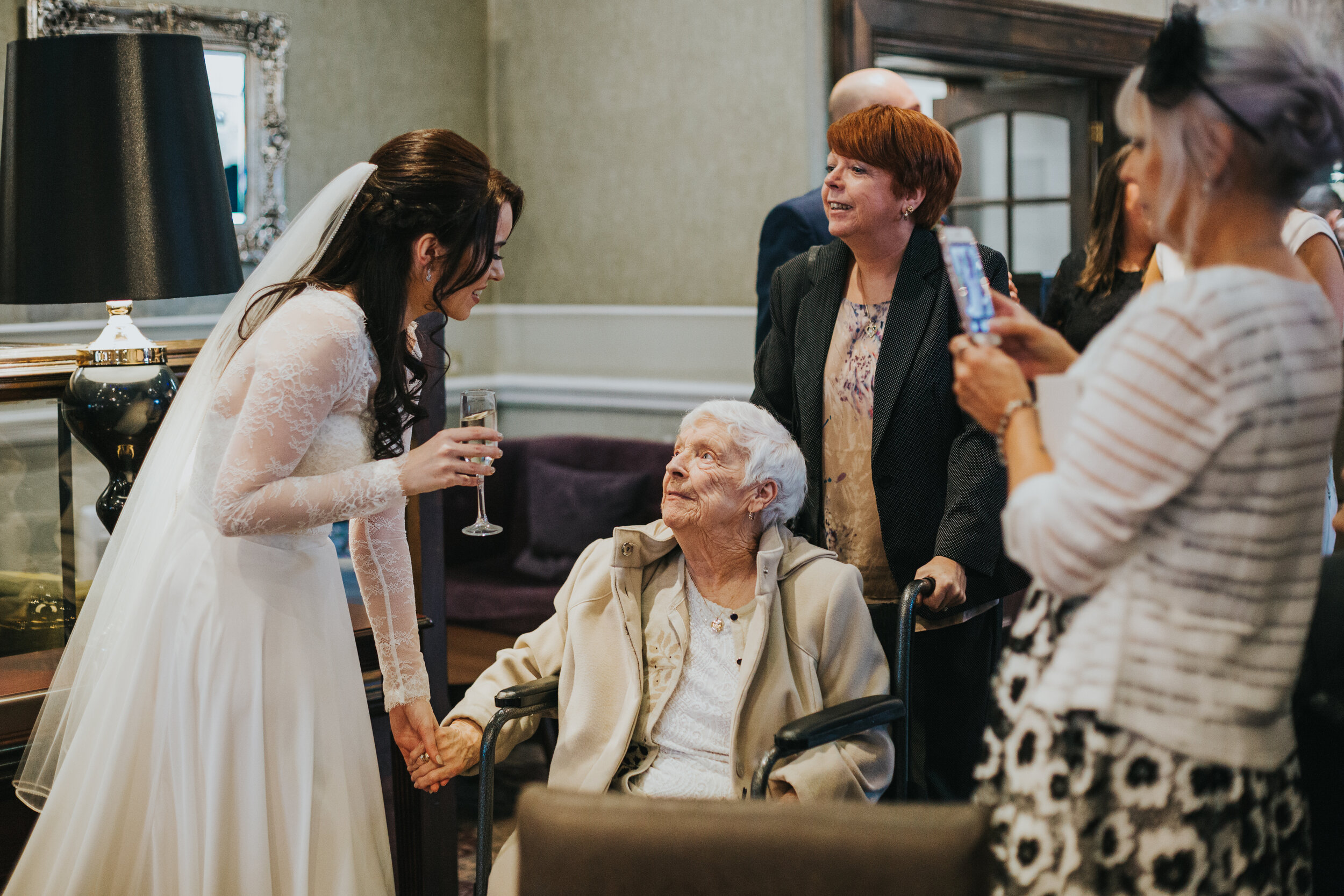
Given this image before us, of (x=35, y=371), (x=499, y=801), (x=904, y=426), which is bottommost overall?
(x=499, y=801)

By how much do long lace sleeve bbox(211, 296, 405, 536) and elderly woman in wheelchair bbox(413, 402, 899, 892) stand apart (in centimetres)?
51

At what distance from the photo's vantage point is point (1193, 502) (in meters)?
1.11

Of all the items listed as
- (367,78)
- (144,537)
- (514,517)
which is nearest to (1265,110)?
(144,537)

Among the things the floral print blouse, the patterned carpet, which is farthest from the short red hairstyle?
the patterned carpet

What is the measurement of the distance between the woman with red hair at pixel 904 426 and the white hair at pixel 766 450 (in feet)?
0.53

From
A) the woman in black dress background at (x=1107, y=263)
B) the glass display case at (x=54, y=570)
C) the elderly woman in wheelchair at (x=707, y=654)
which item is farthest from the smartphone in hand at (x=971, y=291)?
the woman in black dress background at (x=1107, y=263)

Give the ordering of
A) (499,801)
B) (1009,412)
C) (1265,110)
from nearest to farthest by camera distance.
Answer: (1265,110) < (1009,412) < (499,801)

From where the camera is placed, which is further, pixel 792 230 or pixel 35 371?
pixel 792 230

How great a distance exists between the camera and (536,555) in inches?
173

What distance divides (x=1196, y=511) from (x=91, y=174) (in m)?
2.05

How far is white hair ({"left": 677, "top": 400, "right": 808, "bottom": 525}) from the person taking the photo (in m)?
2.17

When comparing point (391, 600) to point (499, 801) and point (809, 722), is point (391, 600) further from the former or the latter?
point (499, 801)

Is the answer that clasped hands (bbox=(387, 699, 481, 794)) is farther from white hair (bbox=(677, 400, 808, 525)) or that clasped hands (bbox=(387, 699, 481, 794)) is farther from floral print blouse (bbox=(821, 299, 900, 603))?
floral print blouse (bbox=(821, 299, 900, 603))

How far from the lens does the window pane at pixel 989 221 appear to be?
565 centimetres
